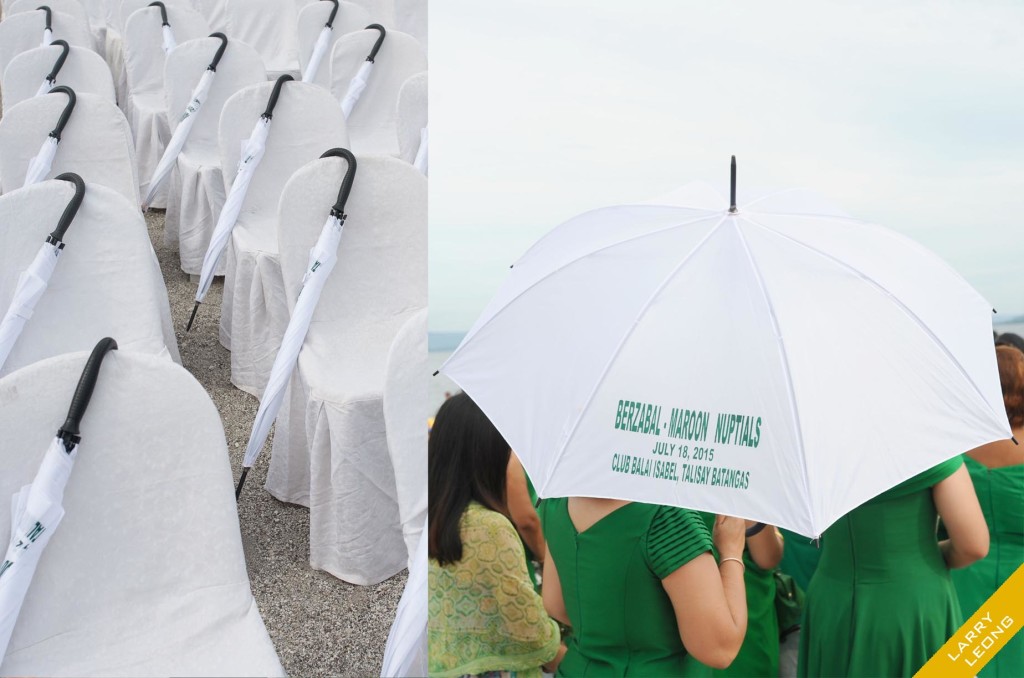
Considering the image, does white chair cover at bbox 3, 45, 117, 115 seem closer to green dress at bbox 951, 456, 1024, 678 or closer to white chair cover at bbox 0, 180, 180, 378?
white chair cover at bbox 0, 180, 180, 378

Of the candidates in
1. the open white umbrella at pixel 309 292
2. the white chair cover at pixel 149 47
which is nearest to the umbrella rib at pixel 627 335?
the open white umbrella at pixel 309 292

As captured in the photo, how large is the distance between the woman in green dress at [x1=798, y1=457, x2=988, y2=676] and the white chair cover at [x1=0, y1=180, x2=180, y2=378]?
1291 mm

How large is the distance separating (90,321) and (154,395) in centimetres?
69

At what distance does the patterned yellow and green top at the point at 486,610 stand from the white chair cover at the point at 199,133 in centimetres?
227

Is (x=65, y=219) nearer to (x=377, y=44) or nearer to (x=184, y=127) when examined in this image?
(x=184, y=127)

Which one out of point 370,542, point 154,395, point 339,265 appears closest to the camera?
point 154,395

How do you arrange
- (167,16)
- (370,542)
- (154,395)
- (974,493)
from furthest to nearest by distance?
(167,16)
(370,542)
(154,395)
(974,493)

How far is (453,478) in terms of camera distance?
1225mm

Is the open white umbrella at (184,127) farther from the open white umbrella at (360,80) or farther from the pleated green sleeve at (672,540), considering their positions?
the pleated green sleeve at (672,540)

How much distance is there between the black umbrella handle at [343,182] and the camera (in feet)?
6.96

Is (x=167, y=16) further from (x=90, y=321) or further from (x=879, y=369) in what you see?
(x=879, y=369)

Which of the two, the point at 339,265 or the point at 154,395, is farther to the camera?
the point at 339,265

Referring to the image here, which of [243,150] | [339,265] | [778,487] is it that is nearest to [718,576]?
[778,487]

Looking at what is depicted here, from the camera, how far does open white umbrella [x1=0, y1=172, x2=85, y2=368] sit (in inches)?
73.9
